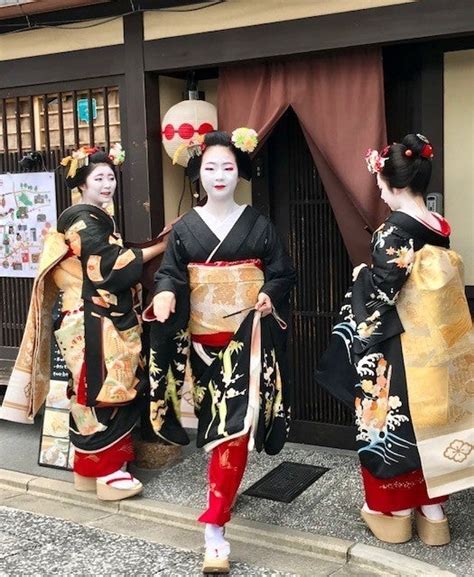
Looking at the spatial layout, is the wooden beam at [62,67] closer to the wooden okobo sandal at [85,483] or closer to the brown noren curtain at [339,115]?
the brown noren curtain at [339,115]

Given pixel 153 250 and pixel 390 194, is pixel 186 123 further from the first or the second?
pixel 390 194

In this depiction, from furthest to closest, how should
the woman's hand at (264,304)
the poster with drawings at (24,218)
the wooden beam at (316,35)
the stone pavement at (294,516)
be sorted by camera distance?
the poster with drawings at (24,218), the wooden beam at (316,35), the woman's hand at (264,304), the stone pavement at (294,516)

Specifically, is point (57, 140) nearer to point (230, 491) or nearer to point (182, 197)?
point (182, 197)

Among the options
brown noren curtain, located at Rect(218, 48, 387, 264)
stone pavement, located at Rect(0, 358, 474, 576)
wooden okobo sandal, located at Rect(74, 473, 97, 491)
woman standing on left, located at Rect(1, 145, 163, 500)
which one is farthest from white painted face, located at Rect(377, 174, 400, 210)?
wooden okobo sandal, located at Rect(74, 473, 97, 491)

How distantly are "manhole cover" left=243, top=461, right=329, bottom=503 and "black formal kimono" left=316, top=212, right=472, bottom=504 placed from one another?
3.24 ft

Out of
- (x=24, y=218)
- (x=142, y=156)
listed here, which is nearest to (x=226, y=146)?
(x=142, y=156)

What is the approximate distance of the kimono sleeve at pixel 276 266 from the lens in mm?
4930

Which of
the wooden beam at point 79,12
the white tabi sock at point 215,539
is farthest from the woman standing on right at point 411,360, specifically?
the wooden beam at point 79,12

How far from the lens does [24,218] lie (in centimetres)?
694

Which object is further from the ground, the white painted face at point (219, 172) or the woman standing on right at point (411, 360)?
the white painted face at point (219, 172)

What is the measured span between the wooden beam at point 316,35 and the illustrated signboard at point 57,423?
2.10 meters

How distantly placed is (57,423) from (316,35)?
3.44 m

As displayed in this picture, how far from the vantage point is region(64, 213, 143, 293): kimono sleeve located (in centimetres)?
536

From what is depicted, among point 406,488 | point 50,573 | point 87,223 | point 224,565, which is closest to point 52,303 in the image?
point 87,223
